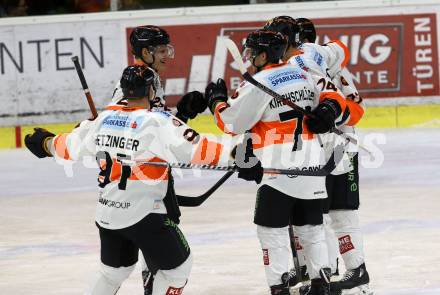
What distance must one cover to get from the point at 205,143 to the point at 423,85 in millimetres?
8211

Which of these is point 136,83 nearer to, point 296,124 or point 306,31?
point 296,124

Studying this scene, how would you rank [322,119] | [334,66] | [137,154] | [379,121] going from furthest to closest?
[379,121]
[334,66]
[322,119]
[137,154]

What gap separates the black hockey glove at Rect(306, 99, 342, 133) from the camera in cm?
588

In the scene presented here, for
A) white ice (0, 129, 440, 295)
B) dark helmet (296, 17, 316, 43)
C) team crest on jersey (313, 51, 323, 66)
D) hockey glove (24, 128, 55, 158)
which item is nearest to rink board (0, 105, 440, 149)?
white ice (0, 129, 440, 295)

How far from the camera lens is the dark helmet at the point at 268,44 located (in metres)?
5.89

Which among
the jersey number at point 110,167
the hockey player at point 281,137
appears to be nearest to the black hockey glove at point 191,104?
the hockey player at point 281,137

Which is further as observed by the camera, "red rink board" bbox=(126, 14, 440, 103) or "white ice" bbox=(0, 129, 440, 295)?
"red rink board" bbox=(126, 14, 440, 103)

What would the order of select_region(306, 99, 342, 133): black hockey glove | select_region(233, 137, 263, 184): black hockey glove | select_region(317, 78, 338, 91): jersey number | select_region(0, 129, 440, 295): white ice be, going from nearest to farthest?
select_region(233, 137, 263, 184): black hockey glove → select_region(306, 99, 342, 133): black hockey glove → select_region(317, 78, 338, 91): jersey number → select_region(0, 129, 440, 295): white ice

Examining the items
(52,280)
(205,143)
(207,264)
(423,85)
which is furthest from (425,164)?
(205,143)

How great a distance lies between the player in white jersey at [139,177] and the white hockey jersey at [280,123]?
2.19 ft

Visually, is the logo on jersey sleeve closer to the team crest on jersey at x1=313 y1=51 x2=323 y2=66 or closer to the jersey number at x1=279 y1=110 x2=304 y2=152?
the jersey number at x1=279 y1=110 x2=304 y2=152

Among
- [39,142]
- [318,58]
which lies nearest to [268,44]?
[318,58]

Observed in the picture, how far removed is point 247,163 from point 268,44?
2.38 ft

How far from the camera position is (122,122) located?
17.1ft
